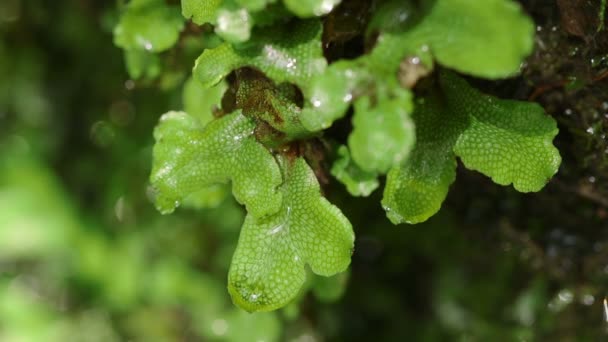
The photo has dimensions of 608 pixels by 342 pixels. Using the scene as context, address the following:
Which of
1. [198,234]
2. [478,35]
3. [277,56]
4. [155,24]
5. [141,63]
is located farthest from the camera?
[198,234]

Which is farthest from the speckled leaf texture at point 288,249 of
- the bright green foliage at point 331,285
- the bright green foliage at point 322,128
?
the bright green foliage at point 331,285

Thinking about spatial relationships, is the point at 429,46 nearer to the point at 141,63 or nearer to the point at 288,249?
the point at 288,249

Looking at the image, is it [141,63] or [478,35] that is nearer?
[478,35]

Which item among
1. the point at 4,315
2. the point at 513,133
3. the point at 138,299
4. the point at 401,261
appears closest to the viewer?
the point at 513,133

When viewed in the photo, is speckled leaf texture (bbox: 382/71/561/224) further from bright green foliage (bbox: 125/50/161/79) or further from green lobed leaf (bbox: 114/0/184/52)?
bright green foliage (bbox: 125/50/161/79)

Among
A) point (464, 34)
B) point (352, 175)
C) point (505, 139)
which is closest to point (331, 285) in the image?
point (352, 175)

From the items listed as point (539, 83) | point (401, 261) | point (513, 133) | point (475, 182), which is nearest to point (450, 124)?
point (513, 133)

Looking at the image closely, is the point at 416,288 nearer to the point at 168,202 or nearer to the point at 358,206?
the point at 358,206
